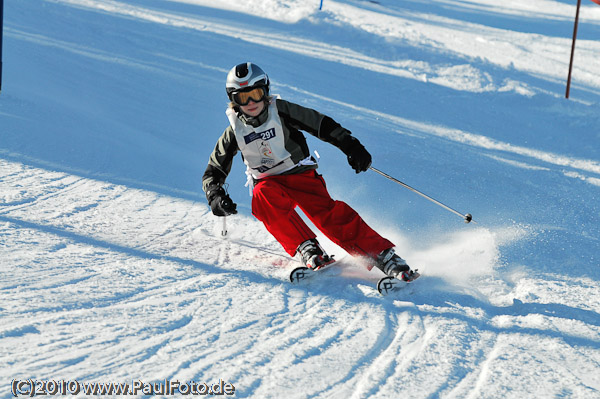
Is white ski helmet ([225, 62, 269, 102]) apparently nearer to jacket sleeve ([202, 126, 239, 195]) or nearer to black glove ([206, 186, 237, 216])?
jacket sleeve ([202, 126, 239, 195])

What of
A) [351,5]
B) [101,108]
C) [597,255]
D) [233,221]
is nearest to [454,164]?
[597,255]

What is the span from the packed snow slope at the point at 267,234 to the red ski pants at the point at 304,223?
7.9 inches

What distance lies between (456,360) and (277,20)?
1010cm

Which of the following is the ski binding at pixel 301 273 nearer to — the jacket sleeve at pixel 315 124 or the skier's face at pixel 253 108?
the jacket sleeve at pixel 315 124

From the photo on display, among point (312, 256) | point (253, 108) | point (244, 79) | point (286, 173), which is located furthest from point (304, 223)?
point (244, 79)

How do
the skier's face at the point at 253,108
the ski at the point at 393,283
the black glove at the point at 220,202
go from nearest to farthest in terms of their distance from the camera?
the ski at the point at 393,283, the black glove at the point at 220,202, the skier's face at the point at 253,108

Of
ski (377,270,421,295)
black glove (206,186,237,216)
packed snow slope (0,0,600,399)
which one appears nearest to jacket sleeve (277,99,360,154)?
black glove (206,186,237,216)

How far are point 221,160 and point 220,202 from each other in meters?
0.40

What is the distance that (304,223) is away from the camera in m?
4.00

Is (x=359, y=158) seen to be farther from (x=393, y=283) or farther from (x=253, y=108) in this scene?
(x=393, y=283)

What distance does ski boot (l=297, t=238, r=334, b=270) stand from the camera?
3756 mm

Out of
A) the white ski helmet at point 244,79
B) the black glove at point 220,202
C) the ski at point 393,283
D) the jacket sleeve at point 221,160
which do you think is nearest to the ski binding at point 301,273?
the ski at point 393,283

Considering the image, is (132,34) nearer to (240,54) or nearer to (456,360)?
(240,54)

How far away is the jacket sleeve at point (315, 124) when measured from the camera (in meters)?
4.10
